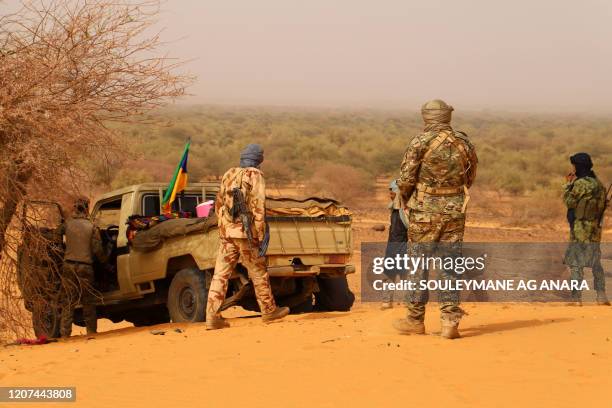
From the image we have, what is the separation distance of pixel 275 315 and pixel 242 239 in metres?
0.86

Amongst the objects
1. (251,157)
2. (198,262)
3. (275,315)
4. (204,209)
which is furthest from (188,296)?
(251,157)

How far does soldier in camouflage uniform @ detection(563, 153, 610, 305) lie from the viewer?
11211mm

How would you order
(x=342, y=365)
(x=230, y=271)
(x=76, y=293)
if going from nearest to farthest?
(x=342, y=365)
(x=230, y=271)
(x=76, y=293)

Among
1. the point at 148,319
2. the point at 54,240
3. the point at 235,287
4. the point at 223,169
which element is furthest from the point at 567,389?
the point at 223,169

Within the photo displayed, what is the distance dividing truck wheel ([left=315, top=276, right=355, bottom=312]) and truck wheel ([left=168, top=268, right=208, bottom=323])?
165 cm

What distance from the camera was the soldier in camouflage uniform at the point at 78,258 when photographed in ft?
34.0

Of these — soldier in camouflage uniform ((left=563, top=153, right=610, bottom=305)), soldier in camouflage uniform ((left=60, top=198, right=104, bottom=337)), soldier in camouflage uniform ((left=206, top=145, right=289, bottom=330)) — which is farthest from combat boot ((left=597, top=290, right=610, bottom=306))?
soldier in camouflage uniform ((left=60, top=198, right=104, bottom=337))

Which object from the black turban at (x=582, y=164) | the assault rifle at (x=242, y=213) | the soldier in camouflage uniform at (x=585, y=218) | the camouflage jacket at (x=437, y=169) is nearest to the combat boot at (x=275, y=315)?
the assault rifle at (x=242, y=213)

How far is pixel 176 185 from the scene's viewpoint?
11.4 meters

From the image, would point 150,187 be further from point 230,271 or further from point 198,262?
point 230,271

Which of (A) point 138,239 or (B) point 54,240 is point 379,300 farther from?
(B) point 54,240

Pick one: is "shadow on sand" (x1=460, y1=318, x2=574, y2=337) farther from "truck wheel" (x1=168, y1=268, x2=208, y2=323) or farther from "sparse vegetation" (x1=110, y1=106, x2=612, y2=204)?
"sparse vegetation" (x1=110, y1=106, x2=612, y2=204)

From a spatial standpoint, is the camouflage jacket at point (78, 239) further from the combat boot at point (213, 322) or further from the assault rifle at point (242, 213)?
the assault rifle at point (242, 213)

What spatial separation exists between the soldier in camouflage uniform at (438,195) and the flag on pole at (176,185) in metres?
3.79
